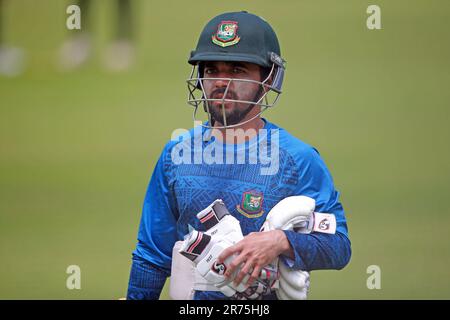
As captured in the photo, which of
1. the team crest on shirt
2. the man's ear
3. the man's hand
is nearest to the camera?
the man's hand

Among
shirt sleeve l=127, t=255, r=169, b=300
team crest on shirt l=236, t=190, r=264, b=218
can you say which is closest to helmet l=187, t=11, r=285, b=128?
team crest on shirt l=236, t=190, r=264, b=218

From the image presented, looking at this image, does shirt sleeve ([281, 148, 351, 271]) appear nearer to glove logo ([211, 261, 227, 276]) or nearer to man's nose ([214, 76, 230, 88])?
glove logo ([211, 261, 227, 276])

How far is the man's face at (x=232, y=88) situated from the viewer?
2.71 meters

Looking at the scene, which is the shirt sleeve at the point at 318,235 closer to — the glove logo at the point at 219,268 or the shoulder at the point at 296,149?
the shoulder at the point at 296,149

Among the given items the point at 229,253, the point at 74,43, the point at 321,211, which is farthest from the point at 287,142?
the point at 74,43

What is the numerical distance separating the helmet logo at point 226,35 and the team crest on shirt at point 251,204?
0.46 meters

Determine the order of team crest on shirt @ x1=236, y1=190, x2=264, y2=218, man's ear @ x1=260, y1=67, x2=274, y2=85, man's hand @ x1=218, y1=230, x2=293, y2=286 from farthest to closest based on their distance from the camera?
1. man's ear @ x1=260, y1=67, x2=274, y2=85
2. team crest on shirt @ x1=236, y1=190, x2=264, y2=218
3. man's hand @ x1=218, y1=230, x2=293, y2=286

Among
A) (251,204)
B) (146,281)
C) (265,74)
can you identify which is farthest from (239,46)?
(146,281)

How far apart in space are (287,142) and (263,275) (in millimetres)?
428

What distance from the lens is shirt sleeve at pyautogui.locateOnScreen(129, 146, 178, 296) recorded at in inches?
110

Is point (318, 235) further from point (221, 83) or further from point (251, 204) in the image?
point (221, 83)

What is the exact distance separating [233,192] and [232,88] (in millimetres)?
Result: 321

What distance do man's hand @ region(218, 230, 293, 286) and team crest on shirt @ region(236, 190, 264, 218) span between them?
0.32 feet
